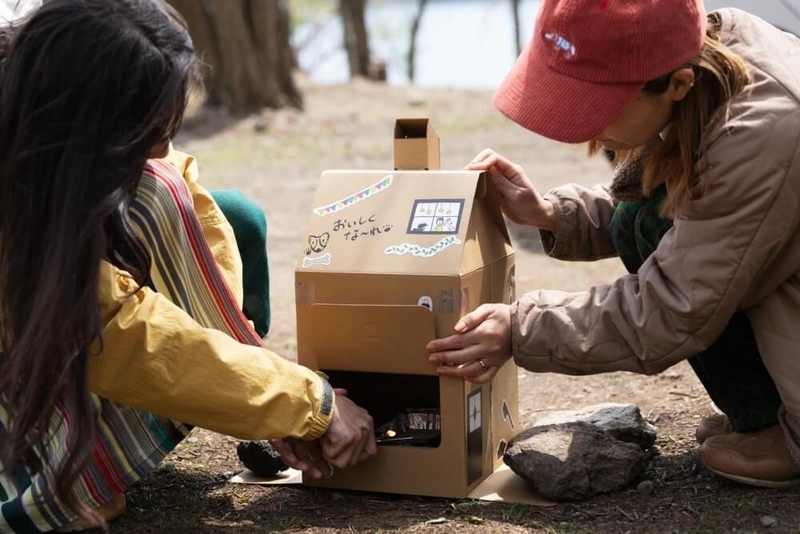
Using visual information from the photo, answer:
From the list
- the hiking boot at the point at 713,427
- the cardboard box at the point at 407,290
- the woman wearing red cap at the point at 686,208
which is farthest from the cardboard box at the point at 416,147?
the hiking boot at the point at 713,427

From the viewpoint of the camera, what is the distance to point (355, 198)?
2133 mm

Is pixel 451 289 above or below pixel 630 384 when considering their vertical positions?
above

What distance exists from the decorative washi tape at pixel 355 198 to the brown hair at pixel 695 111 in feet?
1.73

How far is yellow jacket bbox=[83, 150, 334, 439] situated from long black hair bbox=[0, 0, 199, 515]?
0.23 ft

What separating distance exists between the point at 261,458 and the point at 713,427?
0.94 metres

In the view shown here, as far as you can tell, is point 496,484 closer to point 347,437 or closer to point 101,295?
point 347,437

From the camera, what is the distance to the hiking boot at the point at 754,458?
2.00 m

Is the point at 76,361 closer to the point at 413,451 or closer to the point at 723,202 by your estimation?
the point at 413,451

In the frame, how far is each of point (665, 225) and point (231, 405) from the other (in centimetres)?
92

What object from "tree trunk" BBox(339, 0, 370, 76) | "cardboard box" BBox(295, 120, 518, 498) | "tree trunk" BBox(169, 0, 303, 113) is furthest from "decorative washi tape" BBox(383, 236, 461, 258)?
"tree trunk" BBox(339, 0, 370, 76)

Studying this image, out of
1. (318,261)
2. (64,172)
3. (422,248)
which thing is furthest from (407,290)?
(64,172)

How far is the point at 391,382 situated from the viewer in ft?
7.92

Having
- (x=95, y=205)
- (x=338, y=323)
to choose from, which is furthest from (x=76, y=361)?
(x=338, y=323)

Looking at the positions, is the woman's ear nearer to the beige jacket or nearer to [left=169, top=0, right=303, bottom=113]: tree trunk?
the beige jacket
